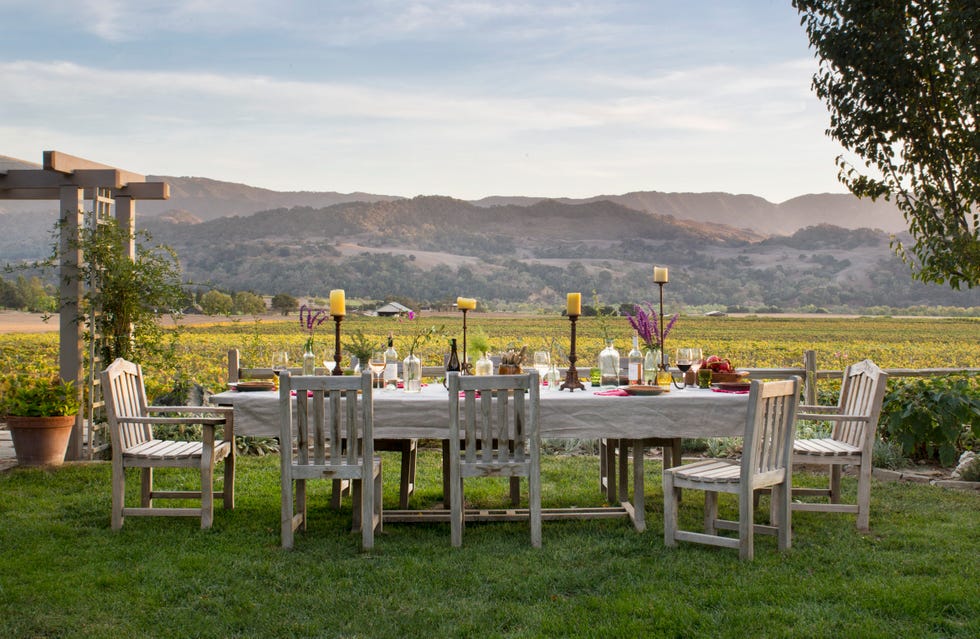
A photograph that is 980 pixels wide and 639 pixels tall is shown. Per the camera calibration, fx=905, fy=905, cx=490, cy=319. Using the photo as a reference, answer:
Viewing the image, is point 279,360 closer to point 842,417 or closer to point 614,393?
point 614,393

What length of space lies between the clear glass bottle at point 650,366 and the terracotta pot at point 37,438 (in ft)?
13.7

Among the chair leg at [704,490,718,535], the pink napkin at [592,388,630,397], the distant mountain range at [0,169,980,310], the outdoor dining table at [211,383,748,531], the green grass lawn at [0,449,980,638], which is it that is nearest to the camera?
the green grass lawn at [0,449,980,638]

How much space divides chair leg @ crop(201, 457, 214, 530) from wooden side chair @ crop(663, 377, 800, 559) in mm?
2254

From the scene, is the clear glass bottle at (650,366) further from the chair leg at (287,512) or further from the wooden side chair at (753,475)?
the chair leg at (287,512)

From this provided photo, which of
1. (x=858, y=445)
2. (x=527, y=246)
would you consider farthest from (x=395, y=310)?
(x=527, y=246)

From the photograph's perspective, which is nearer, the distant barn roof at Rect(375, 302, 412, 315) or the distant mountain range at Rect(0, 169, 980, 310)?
the distant barn roof at Rect(375, 302, 412, 315)

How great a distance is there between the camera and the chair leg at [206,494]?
455 cm

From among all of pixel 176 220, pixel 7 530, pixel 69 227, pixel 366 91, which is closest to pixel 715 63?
pixel 366 91

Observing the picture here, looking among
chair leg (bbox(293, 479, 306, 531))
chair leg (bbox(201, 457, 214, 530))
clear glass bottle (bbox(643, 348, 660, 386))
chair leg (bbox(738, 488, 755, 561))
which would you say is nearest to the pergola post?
chair leg (bbox(201, 457, 214, 530))

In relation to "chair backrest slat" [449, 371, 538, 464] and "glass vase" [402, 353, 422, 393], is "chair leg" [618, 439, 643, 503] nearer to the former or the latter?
"chair backrest slat" [449, 371, 538, 464]

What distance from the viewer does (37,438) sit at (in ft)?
21.0

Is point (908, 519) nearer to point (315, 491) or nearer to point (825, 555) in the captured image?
point (825, 555)

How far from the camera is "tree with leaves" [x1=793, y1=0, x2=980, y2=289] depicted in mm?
6664

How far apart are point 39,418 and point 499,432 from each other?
12.8 feet
